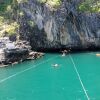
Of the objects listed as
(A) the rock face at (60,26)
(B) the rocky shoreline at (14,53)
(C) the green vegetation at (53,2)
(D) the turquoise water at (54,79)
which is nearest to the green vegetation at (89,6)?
(A) the rock face at (60,26)

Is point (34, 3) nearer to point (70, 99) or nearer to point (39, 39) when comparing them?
point (39, 39)

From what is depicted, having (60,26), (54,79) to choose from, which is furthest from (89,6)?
(54,79)

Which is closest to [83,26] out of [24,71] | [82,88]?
[24,71]

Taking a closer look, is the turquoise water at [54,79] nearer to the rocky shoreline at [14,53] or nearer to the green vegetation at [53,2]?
the rocky shoreline at [14,53]

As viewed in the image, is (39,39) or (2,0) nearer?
(39,39)

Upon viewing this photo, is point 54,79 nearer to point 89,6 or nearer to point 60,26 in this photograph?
point 60,26

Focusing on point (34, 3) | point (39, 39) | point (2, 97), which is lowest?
point (2, 97)

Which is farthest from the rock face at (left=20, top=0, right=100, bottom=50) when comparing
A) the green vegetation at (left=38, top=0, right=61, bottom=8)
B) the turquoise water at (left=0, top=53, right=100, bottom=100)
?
the turquoise water at (left=0, top=53, right=100, bottom=100)
